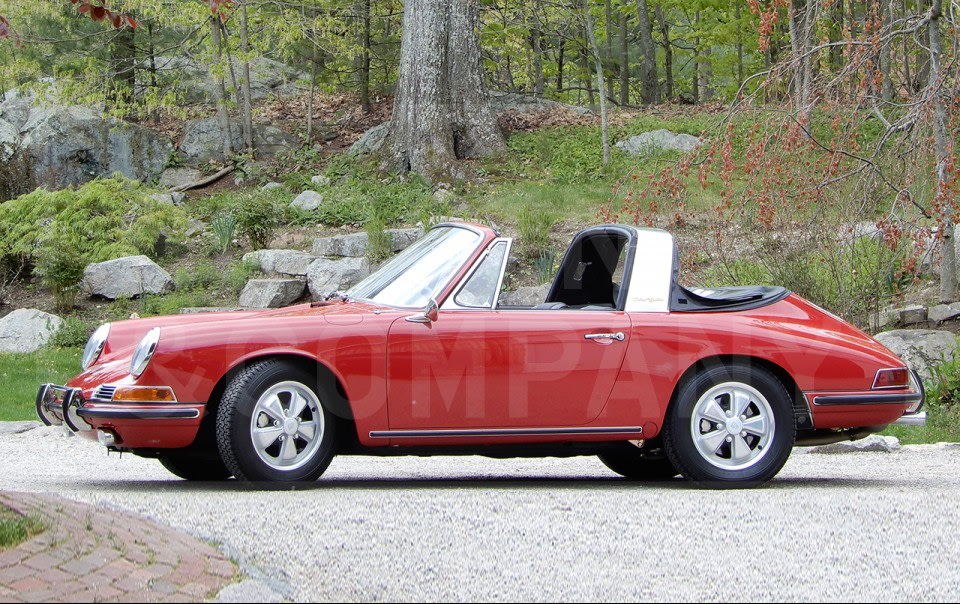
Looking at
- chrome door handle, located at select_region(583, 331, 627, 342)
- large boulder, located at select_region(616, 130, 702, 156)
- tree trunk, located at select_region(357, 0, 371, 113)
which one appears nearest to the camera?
chrome door handle, located at select_region(583, 331, 627, 342)

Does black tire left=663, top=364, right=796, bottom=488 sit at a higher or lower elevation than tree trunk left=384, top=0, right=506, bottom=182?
lower

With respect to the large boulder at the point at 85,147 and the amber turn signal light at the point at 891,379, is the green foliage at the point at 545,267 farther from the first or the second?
the large boulder at the point at 85,147

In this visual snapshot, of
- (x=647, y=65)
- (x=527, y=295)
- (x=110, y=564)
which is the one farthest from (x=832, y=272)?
(x=647, y=65)

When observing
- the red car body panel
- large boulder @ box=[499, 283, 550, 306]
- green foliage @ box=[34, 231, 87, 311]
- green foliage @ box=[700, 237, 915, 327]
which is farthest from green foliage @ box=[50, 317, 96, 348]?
the red car body panel

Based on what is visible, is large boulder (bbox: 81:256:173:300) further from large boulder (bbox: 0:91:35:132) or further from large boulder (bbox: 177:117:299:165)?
large boulder (bbox: 0:91:35:132)

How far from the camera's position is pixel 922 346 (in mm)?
11211

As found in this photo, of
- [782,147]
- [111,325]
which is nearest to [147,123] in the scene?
[782,147]

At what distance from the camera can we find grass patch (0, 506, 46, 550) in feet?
15.5

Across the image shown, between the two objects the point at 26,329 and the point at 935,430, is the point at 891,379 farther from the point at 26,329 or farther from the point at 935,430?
the point at 26,329

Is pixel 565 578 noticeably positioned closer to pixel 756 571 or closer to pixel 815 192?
pixel 756 571

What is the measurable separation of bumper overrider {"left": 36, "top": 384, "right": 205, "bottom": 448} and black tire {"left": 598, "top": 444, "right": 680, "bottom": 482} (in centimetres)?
256

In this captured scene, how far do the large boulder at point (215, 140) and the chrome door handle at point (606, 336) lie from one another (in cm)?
1614

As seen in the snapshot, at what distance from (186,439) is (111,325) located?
4.03ft

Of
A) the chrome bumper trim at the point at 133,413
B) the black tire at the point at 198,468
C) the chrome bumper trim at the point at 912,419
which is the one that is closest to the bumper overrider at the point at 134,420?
the chrome bumper trim at the point at 133,413
